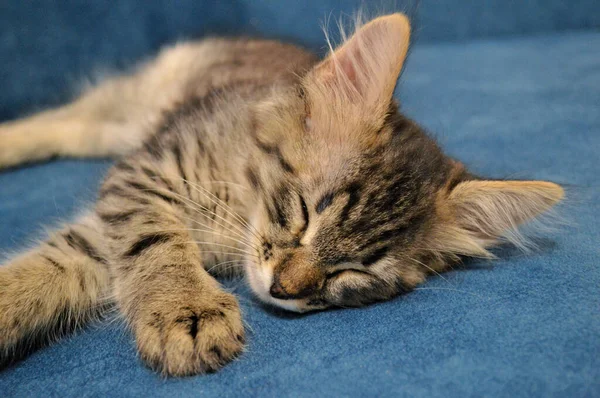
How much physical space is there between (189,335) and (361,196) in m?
0.40

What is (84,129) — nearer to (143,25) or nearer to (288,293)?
(143,25)

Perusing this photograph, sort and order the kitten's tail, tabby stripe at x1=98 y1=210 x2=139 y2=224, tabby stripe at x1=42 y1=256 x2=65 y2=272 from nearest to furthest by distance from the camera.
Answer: the kitten's tail, tabby stripe at x1=42 y1=256 x2=65 y2=272, tabby stripe at x1=98 y1=210 x2=139 y2=224

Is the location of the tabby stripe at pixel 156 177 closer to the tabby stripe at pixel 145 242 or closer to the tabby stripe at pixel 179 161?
the tabby stripe at pixel 179 161

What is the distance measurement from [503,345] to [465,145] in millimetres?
1120

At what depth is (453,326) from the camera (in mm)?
915

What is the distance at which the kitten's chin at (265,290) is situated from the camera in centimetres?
97

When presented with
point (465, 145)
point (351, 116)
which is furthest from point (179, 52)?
point (351, 116)

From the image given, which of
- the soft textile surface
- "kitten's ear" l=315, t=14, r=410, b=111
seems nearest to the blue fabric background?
the soft textile surface

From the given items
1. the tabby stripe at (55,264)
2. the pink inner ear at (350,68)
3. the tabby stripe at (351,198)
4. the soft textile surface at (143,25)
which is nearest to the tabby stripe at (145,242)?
the tabby stripe at (55,264)

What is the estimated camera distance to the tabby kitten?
36.8 inches

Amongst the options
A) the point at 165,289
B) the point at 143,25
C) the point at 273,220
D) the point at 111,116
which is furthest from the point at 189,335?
the point at 143,25

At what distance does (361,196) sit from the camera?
0.99 m

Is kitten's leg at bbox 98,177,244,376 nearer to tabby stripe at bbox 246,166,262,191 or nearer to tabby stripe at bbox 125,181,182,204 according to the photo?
tabby stripe at bbox 125,181,182,204

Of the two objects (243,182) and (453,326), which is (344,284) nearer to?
(453,326)
